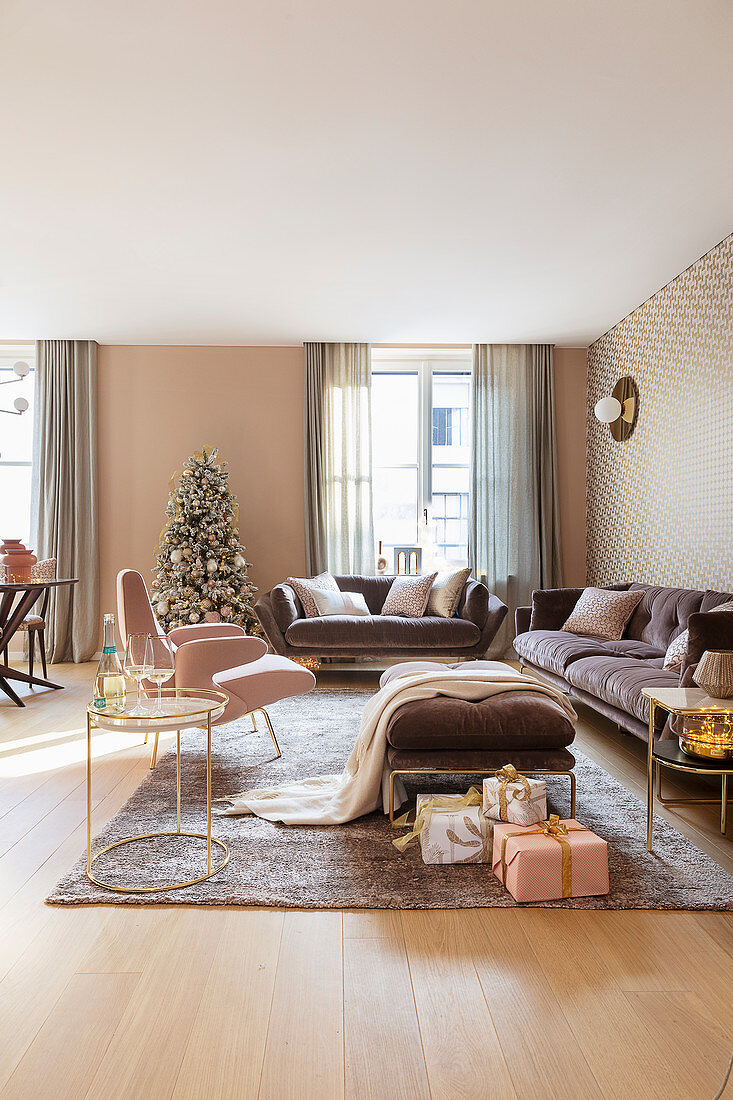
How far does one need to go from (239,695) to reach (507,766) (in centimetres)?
141

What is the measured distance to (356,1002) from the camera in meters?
1.97

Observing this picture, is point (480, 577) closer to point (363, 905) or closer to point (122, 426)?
point (122, 426)

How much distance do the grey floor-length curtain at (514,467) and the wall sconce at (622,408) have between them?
90cm

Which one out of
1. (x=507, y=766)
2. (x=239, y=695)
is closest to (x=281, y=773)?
(x=239, y=695)

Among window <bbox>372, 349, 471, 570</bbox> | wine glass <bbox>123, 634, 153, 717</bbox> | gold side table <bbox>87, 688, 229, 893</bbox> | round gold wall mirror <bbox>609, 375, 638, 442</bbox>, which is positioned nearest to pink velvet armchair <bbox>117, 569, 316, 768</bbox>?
gold side table <bbox>87, 688, 229, 893</bbox>

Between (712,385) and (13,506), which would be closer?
(712,385)

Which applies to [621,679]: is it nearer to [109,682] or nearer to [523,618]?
[523,618]

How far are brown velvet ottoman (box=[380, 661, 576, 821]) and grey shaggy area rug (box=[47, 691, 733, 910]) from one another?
28 cm

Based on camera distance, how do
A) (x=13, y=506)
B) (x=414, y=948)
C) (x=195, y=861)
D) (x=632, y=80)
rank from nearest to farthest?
(x=414, y=948) < (x=195, y=861) < (x=632, y=80) < (x=13, y=506)

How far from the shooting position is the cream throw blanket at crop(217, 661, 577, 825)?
10.4 ft

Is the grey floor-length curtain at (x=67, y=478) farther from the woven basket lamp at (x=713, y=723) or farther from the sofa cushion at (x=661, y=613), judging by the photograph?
the woven basket lamp at (x=713, y=723)

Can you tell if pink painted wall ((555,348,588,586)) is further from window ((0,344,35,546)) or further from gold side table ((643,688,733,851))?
window ((0,344,35,546))

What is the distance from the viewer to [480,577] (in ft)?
24.3

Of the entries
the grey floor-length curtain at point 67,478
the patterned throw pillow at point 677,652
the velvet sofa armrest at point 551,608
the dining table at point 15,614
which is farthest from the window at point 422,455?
the patterned throw pillow at point 677,652
